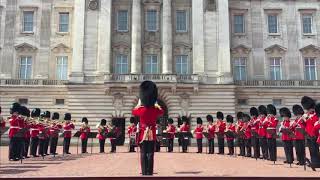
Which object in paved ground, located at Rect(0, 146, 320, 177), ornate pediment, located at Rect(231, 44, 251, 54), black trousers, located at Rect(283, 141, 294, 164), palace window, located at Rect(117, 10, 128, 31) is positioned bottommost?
Answer: paved ground, located at Rect(0, 146, 320, 177)

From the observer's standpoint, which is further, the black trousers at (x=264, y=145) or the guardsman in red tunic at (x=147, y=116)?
the black trousers at (x=264, y=145)

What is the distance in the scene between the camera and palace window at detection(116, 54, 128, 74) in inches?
1549

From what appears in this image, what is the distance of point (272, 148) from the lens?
56.9 ft

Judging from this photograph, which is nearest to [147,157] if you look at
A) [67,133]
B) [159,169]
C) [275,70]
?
[159,169]

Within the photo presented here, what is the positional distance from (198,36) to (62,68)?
13.9 metres

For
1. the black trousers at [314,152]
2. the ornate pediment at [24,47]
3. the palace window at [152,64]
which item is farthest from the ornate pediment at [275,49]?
the black trousers at [314,152]

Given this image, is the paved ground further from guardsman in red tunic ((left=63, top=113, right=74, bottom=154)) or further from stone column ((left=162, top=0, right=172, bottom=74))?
stone column ((left=162, top=0, right=172, bottom=74))

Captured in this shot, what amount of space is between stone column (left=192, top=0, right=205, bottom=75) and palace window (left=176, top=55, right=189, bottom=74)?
49.0 inches

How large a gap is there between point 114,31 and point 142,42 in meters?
2.99

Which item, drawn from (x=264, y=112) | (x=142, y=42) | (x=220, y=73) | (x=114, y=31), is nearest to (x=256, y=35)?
(x=220, y=73)

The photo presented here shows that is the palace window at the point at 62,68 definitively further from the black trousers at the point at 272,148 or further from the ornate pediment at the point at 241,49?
the black trousers at the point at 272,148

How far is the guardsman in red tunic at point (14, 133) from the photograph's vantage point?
17.0 m

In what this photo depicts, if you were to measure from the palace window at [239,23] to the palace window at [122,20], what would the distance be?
37.2ft

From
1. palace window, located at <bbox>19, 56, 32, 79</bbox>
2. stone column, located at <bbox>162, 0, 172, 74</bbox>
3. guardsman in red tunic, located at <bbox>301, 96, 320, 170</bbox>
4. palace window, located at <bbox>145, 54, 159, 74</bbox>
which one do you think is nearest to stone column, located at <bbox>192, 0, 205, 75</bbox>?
stone column, located at <bbox>162, 0, 172, 74</bbox>
